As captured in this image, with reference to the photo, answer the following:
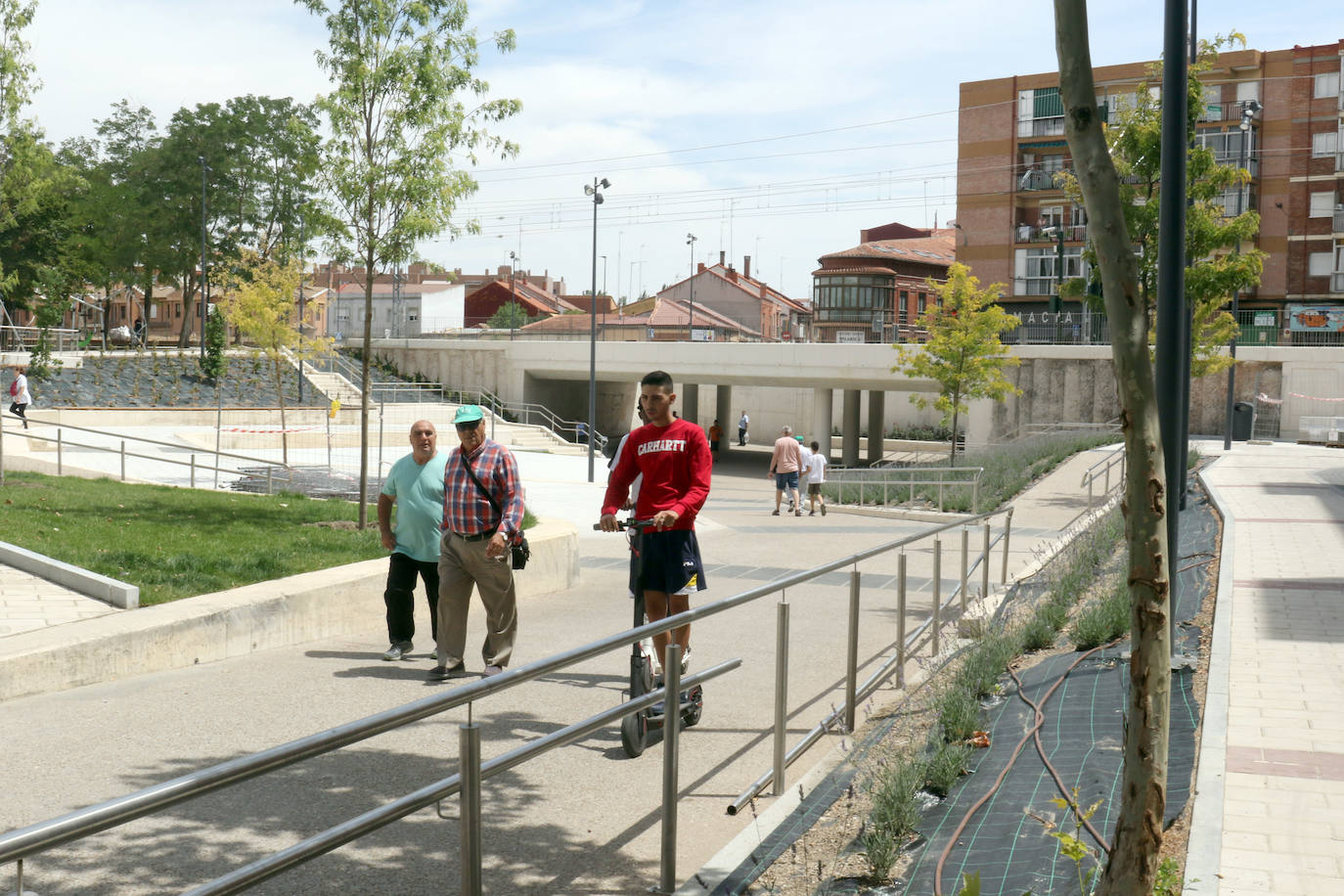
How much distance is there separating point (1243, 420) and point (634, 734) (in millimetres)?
35252

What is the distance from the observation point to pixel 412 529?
334 inches

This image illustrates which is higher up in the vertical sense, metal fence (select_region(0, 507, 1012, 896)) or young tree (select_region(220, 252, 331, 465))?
young tree (select_region(220, 252, 331, 465))

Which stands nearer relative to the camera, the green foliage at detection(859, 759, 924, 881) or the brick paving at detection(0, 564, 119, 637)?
the green foliage at detection(859, 759, 924, 881)

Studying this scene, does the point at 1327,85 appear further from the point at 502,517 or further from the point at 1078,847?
the point at 1078,847

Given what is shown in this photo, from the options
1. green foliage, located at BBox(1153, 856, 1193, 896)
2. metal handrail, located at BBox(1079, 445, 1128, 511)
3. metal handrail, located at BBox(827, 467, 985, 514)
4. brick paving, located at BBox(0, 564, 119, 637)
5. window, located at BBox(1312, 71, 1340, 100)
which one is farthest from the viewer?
window, located at BBox(1312, 71, 1340, 100)

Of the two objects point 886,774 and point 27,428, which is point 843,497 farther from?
point 886,774

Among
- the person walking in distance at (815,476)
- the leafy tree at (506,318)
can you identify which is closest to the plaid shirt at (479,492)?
the person walking in distance at (815,476)

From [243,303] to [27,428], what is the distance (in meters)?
7.72

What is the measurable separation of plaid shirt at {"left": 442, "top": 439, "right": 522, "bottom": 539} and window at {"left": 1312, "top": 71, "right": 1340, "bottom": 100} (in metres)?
56.1

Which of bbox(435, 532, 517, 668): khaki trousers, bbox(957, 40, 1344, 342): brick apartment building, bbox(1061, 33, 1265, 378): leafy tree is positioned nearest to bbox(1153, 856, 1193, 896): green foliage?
bbox(435, 532, 517, 668): khaki trousers

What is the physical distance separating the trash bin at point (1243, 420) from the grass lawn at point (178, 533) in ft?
92.5

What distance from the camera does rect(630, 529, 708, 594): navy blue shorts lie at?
667 cm

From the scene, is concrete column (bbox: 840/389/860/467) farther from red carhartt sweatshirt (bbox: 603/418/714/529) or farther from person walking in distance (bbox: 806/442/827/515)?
red carhartt sweatshirt (bbox: 603/418/714/529)

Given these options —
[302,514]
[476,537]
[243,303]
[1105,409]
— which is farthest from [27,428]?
[1105,409]
